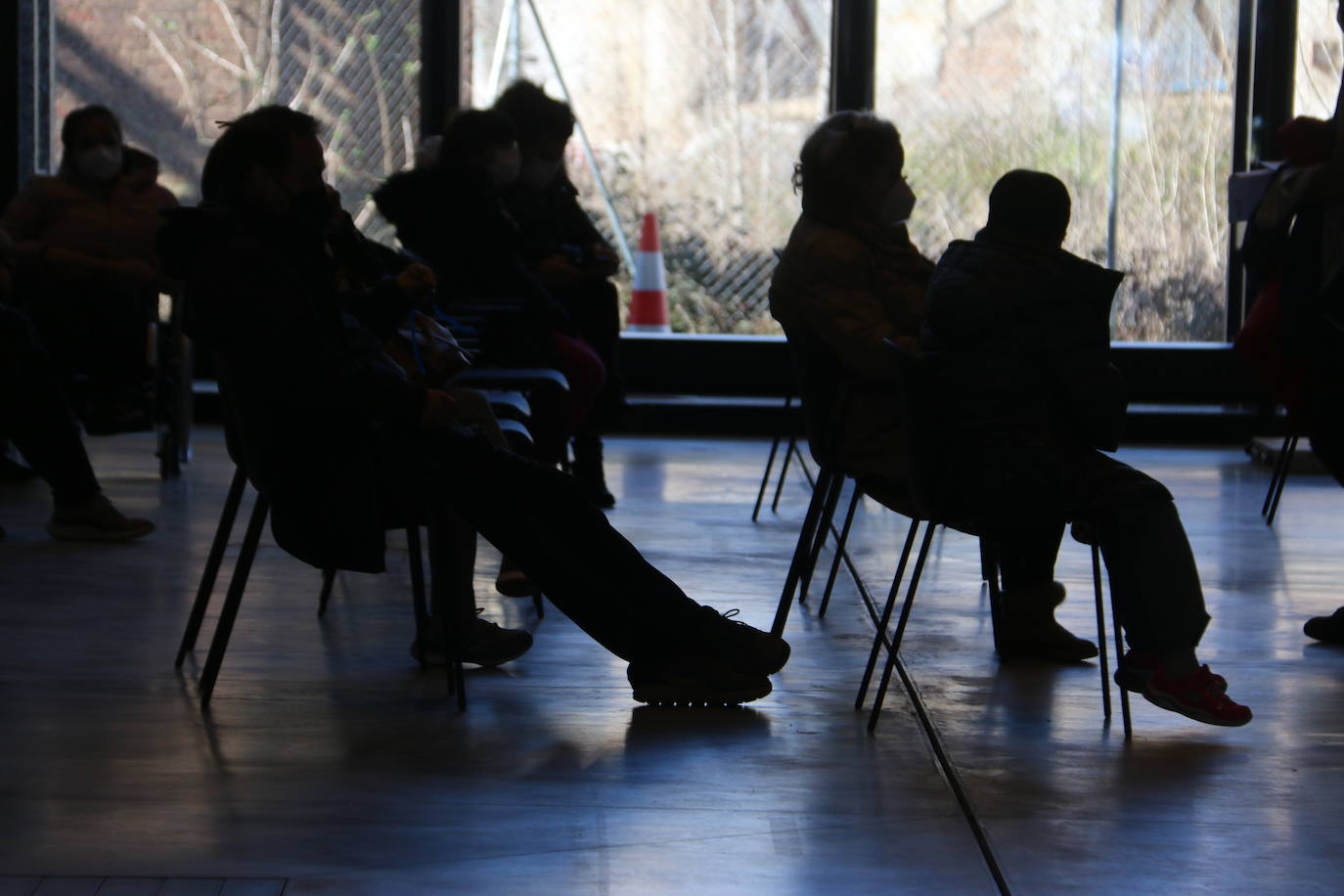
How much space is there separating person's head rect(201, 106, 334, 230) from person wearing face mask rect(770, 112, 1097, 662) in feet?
3.32

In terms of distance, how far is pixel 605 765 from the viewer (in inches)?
107

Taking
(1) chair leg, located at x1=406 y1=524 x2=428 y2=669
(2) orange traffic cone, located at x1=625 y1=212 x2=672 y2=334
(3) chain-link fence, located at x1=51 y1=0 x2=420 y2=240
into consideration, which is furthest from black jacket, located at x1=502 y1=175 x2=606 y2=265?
(3) chain-link fence, located at x1=51 y1=0 x2=420 y2=240

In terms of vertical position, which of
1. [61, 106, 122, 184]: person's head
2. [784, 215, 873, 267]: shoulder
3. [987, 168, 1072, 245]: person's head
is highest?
[61, 106, 122, 184]: person's head

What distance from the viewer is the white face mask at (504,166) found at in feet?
14.8

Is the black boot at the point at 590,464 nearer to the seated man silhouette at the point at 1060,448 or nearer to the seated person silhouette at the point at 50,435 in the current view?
the seated person silhouette at the point at 50,435

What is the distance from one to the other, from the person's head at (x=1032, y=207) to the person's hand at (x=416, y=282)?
40.6 inches

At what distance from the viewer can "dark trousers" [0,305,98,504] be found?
187 inches

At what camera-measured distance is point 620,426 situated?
770cm

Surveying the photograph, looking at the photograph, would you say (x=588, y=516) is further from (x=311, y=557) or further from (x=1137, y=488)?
(x=1137, y=488)

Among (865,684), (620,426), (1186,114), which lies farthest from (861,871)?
(1186,114)

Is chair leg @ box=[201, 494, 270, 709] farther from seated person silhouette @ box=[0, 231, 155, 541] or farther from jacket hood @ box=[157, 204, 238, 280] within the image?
seated person silhouette @ box=[0, 231, 155, 541]

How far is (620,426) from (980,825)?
17.6 ft

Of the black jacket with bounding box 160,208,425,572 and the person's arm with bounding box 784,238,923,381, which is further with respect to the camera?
the person's arm with bounding box 784,238,923,381

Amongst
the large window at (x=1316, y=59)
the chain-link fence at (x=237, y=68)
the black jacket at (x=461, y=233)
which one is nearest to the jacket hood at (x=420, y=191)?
the black jacket at (x=461, y=233)
